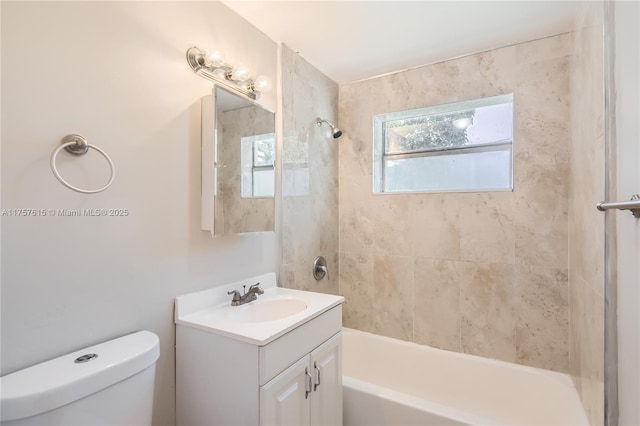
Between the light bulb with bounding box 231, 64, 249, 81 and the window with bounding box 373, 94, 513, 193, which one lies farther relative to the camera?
the window with bounding box 373, 94, 513, 193

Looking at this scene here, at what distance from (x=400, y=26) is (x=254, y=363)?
195 centimetres

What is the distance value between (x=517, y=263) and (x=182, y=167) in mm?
2071

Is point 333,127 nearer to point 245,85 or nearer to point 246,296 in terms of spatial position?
point 245,85

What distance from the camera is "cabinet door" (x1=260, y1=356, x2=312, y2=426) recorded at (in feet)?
3.59

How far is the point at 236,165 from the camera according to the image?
1.53 m

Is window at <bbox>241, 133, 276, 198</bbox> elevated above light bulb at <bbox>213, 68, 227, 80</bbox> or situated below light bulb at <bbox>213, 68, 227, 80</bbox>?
below

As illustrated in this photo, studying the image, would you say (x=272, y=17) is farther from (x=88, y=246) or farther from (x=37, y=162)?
(x=88, y=246)

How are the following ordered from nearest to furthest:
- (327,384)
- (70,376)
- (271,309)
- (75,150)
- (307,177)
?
(70,376) < (75,150) < (327,384) < (271,309) < (307,177)

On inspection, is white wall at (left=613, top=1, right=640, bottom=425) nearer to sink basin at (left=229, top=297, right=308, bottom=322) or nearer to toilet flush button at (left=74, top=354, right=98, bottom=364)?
sink basin at (left=229, top=297, right=308, bottom=322)

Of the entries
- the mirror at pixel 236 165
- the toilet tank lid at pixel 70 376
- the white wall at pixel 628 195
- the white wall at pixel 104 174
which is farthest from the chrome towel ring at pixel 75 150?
the white wall at pixel 628 195

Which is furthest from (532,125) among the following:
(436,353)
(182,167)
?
(182,167)

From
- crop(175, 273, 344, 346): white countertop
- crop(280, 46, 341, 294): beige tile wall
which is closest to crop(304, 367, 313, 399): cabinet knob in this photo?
crop(175, 273, 344, 346): white countertop

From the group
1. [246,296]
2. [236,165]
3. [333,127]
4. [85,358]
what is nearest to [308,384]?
[246,296]

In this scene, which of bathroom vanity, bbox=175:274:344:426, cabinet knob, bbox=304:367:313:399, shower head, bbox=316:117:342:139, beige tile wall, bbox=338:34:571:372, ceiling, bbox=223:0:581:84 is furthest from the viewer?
shower head, bbox=316:117:342:139
